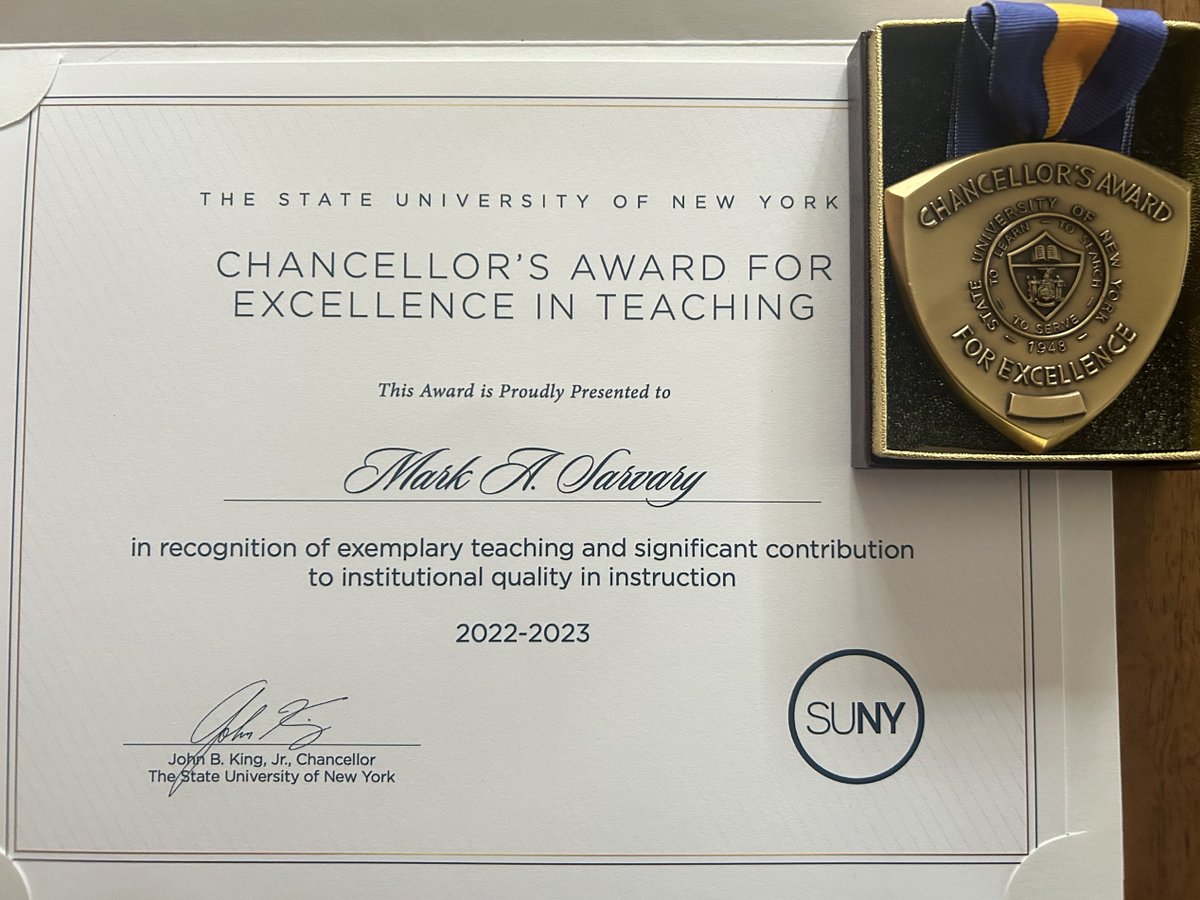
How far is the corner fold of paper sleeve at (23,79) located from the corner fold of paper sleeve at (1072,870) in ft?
3.60

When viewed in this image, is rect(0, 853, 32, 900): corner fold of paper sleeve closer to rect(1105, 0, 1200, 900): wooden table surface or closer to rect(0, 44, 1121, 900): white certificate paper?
rect(0, 44, 1121, 900): white certificate paper

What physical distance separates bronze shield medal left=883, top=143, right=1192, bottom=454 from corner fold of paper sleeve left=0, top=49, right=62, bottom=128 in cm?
76

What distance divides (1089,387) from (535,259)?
475 mm

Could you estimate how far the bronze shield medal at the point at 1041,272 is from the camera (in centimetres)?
67

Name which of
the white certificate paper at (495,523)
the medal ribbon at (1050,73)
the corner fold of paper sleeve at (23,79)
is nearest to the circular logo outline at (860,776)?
the white certificate paper at (495,523)

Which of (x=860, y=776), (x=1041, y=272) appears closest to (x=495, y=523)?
(x=860, y=776)

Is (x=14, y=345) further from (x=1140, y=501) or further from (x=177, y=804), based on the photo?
(x=1140, y=501)

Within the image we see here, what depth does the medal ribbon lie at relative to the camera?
2.16 ft

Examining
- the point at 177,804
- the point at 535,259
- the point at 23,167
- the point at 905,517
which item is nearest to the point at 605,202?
the point at 535,259

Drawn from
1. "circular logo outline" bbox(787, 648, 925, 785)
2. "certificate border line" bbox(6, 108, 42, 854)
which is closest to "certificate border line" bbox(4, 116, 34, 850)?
"certificate border line" bbox(6, 108, 42, 854)

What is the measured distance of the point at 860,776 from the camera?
705mm
